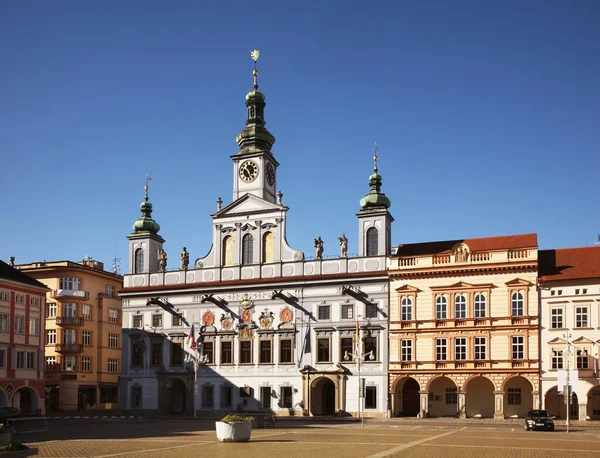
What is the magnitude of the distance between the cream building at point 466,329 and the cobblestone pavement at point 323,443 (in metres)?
10.4

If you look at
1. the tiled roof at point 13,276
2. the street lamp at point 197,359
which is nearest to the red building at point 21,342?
the tiled roof at point 13,276

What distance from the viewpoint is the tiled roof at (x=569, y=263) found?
2254 inches

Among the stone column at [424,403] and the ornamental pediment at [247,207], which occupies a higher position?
the ornamental pediment at [247,207]

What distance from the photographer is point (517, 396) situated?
5956 centimetres

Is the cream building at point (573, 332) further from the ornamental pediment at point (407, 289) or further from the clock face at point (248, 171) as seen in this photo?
the clock face at point (248, 171)

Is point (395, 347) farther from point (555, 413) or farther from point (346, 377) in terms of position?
point (555, 413)

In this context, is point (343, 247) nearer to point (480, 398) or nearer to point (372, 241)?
point (372, 241)

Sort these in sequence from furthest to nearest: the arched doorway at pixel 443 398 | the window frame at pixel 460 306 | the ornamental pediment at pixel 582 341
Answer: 1. the arched doorway at pixel 443 398
2. the window frame at pixel 460 306
3. the ornamental pediment at pixel 582 341

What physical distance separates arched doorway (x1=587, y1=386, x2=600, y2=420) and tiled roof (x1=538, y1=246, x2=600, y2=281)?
835 cm

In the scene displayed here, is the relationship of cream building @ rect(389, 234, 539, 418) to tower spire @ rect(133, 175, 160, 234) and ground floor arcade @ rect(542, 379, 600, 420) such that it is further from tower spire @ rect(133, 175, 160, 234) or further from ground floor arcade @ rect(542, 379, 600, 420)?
tower spire @ rect(133, 175, 160, 234)

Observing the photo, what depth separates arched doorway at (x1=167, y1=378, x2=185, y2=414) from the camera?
7069 cm

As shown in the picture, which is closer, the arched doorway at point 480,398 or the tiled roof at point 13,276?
the arched doorway at point 480,398

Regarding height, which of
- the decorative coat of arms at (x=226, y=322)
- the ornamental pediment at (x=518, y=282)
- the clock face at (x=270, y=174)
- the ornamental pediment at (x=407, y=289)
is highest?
the clock face at (x=270, y=174)

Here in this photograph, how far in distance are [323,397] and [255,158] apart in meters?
22.3
